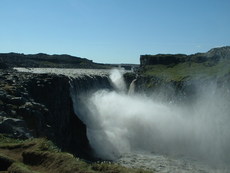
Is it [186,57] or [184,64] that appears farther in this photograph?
[186,57]

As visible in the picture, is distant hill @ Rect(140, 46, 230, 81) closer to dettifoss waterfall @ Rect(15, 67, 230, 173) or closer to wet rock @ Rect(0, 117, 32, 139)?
dettifoss waterfall @ Rect(15, 67, 230, 173)

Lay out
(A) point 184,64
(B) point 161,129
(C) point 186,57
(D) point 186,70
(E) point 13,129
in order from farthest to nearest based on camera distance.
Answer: (C) point 186,57 < (A) point 184,64 < (D) point 186,70 < (B) point 161,129 < (E) point 13,129

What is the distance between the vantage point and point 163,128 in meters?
82.3

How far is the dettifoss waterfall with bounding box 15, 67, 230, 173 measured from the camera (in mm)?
58938

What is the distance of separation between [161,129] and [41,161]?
6656cm

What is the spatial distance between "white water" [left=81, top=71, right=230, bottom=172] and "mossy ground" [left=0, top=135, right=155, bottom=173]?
3668 centimetres

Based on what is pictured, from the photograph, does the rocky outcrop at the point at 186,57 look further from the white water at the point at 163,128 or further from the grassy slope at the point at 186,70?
the white water at the point at 163,128

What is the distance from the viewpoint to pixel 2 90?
36.9 metres

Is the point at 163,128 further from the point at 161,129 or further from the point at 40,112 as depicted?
the point at 40,112

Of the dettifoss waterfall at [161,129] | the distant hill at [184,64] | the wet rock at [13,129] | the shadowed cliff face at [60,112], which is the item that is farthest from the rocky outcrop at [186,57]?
the wet rock at [13,129]

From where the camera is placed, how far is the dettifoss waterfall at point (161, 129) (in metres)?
58.9

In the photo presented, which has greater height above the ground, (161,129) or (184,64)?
(184,64)

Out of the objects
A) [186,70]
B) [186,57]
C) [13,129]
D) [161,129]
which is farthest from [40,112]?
[186,57]

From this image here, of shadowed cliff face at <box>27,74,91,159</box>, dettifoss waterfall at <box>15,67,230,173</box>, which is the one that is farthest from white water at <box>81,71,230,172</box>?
shadowed cliff face at <box>27,74,91,159</box>
